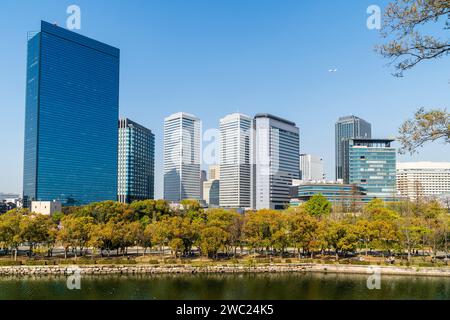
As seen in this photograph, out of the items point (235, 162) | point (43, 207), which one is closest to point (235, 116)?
point (235, 162)

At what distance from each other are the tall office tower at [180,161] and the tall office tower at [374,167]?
273ft

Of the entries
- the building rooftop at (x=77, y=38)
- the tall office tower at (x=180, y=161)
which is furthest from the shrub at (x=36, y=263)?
the tall office tower at (x=180, y=161)

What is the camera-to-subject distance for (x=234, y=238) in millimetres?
49594

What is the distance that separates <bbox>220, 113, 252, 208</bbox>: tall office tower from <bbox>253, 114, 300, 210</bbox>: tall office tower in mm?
4418

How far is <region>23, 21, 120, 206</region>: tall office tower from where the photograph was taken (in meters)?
109

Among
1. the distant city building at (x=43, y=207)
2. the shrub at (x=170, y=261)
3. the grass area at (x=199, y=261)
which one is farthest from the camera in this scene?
the distant city building at (x=43, y=207)

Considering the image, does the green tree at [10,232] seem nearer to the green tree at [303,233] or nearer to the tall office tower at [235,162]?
the green tree at [303,233]

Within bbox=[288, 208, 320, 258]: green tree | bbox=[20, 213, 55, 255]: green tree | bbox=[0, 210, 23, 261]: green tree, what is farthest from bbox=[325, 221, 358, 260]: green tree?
bbox=[0, 210, 23, 261]: green tree

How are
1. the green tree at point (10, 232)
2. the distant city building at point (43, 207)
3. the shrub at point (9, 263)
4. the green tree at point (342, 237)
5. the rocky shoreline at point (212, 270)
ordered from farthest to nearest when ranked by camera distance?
the distant city building at point (43, 207) → the green tree at point (342, 237) → the green tree at point (10, 232) → the shrub at point (9, 263) → the rocky shoreline at point (212, 270)

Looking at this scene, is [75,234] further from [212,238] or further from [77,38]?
[77,38]

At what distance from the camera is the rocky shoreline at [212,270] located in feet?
132

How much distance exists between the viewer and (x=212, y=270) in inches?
1650
